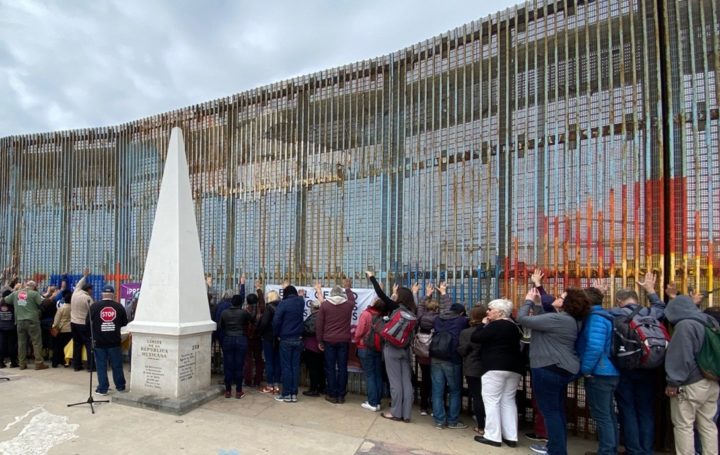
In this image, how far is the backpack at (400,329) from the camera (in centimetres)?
584

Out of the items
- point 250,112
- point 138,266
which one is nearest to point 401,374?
point 250,112

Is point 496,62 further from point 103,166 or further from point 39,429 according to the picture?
point 103,166

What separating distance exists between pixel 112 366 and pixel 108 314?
841 millimetres

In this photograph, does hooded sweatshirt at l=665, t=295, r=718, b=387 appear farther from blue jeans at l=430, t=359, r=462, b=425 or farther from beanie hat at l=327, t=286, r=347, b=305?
beanie hat at l=327, t=286, r=347, b=305

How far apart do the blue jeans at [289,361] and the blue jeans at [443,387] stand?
2.18 metres

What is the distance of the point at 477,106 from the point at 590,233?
8.16 ft

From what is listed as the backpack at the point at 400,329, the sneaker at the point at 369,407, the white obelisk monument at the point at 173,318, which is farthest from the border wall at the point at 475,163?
the sneaker at the point at 369,407

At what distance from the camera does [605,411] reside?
444 cm

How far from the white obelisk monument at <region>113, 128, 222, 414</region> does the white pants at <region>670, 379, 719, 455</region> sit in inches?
237

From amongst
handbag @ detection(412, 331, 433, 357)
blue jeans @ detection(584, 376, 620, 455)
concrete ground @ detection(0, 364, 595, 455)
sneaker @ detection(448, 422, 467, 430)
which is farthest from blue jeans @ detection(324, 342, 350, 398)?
blue jeans @ detection(584, 376, 620, 455)

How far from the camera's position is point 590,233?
5.62 meters

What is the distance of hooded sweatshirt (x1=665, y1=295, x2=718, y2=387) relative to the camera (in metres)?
4.19

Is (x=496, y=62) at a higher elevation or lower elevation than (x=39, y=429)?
higher

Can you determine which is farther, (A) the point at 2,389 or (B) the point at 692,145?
(A) the point at 2,389
